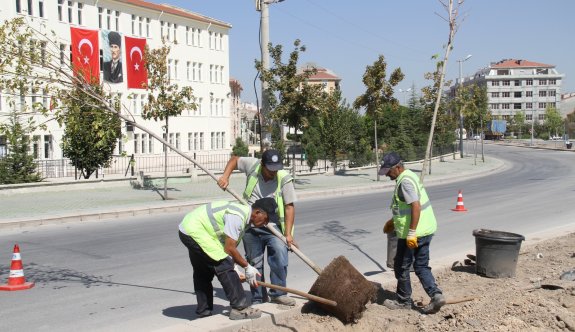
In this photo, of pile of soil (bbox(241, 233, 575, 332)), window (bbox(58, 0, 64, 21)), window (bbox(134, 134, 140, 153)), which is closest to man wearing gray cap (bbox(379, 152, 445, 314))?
pile of soil (bbox(241, 233, 575, 332))

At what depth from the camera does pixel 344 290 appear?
18.7ft

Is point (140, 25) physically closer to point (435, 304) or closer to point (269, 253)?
point (269, 253)

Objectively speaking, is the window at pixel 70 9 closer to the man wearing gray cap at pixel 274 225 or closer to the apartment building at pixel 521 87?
the man wearing gray cap at pixel 274 225

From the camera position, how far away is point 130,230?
13.0 metres

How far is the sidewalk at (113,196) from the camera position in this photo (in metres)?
14.9

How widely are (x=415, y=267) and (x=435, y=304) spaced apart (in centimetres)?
44

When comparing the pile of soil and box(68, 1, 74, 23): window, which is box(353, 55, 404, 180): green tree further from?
box(68, 1, 74, 23): window

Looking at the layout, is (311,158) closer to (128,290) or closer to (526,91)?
(128,290)

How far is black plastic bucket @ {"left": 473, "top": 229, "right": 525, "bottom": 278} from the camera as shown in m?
7.55

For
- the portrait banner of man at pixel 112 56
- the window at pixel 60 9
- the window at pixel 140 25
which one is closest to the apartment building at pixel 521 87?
the window at pixel 140 25

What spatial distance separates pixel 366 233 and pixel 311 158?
20866 mm

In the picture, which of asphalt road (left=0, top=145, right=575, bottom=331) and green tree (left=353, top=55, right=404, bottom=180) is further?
green tree (left=353, top=55, right=404, bottom=180)

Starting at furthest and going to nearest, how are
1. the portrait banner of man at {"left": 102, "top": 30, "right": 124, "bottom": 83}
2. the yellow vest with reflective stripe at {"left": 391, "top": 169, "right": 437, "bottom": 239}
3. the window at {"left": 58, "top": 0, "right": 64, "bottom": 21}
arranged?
the portrait banner of man at {"left": 102, "top": 30, "right": 124, "bottom": 83}
the window at {"left": 58, "top": 0, "right": 64, "bottom": 21}
the yellow vest with reflective stripe at {"left": 391, "top": 169, "right": 437, "bottom": 239}

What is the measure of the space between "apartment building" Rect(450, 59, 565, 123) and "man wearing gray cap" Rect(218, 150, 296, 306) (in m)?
138
